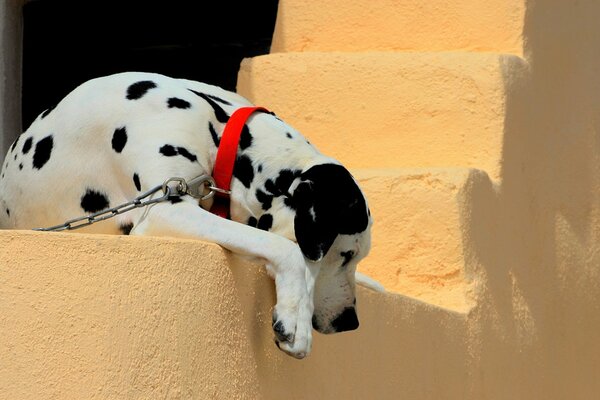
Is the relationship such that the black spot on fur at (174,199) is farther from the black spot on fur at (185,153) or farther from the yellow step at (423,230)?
the yellow step at (423,230)

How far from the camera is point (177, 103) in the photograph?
4.58m

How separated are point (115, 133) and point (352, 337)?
109cm

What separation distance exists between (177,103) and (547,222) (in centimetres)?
286

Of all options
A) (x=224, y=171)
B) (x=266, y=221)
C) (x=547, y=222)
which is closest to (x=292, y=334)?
(x=266, y=221)

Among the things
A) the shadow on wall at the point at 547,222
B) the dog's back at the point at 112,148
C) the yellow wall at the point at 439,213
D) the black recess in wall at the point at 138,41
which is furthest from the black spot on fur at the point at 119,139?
the black recess in wall at the point at 138,41

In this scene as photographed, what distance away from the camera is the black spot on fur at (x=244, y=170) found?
14.7 feet

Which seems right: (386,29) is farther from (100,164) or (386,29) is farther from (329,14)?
(100,164)

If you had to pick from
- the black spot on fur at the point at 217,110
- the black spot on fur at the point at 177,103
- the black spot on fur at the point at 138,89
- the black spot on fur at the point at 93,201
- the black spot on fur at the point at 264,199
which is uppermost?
the black spot on fur at the point at 138,89

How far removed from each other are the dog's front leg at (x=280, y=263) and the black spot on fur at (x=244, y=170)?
359mm

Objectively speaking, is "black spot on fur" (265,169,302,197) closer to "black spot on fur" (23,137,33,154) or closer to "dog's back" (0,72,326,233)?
"dog's back" (0,72,326,233)

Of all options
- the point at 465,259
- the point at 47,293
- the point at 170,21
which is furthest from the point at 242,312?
the point at 170,21

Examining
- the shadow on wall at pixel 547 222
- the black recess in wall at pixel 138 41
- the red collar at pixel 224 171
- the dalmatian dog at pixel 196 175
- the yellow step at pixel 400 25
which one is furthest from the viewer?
the black recess in wall at pixel 138 41

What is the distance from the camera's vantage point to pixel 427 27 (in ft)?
22.9

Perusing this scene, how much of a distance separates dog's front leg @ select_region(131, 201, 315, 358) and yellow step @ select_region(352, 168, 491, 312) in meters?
2.05
